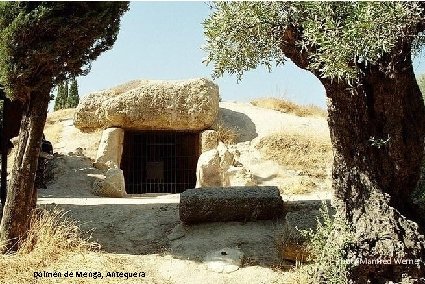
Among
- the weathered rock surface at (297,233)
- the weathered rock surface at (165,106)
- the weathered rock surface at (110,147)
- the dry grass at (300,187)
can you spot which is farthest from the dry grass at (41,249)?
the weathered rock surface at (165,106)

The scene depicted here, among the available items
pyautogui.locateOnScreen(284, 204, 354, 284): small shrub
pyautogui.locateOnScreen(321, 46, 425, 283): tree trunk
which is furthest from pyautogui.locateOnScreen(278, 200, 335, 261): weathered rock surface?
pyautogui.locateOnScreen(321, 46, 425, 283): tree trunk

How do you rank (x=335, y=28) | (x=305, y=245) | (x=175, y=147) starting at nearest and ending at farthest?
(x=335, y=28) < (x=305, y=245) < (x=175, y=147)

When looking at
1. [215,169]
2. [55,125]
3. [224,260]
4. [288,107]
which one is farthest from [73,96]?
[224,260]

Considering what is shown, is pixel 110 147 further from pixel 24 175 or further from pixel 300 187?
pixel 24 175

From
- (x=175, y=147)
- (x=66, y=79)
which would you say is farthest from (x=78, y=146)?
(x=66, y=79)

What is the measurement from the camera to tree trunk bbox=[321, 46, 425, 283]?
5.64 m

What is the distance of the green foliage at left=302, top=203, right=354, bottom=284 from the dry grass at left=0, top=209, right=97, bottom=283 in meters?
3.45

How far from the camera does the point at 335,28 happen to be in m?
5.12

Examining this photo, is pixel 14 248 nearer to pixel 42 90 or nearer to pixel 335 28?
pixel 42 90

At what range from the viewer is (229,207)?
8531 millimetres

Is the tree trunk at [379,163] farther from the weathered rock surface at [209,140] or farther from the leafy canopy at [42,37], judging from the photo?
the weathered rock surface at [209,140]

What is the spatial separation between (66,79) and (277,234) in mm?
4086

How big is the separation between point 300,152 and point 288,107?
186 inches

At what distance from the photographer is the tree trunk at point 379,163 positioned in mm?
5645
